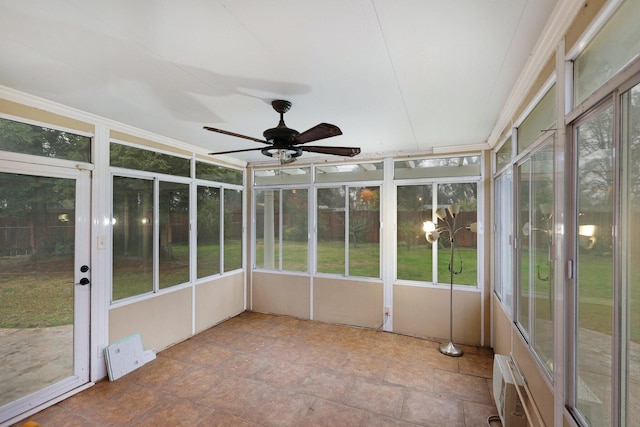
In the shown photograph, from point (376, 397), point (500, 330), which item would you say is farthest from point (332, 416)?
point (500, 330)

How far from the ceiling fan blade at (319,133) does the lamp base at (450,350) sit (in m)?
3.04

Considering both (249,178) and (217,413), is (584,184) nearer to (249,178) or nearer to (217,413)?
(217,413)

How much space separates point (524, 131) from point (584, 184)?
1.20m

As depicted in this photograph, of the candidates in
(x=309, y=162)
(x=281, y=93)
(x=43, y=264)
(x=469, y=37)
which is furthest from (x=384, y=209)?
(x=43, y=264)

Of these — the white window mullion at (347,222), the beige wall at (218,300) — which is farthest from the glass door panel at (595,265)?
the beige wall at (218,300)

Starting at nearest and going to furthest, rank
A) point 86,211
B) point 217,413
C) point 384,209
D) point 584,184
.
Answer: point 584,184 < point 217,413 < point 86,211 < point 384,209

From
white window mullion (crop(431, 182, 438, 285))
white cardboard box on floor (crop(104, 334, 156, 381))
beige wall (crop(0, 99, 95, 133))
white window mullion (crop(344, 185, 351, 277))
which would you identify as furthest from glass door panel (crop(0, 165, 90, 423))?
white window mullion (crop(431, 182, 438, 285))

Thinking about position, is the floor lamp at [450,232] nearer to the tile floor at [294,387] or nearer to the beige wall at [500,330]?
the tile floor at [294,387]

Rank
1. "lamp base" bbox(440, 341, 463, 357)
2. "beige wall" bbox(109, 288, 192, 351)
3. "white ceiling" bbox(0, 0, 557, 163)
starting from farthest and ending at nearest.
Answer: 1. "lamp base" bbox(440, 341, 463, 357)
2. "beige wall" bbox(109, 288, 192, 351)
3. "white ceiling" bbox(0, 0, 557, 163)

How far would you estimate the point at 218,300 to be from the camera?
462 centimetres

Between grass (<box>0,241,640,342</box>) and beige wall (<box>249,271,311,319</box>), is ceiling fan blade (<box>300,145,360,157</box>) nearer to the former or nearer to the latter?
grass (<box>0,241,640,342</box>)

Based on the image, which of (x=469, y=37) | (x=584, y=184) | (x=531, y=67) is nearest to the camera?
(x=584, y=184)

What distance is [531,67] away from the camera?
192cm

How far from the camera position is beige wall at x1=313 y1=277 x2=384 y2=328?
14.4 ft
